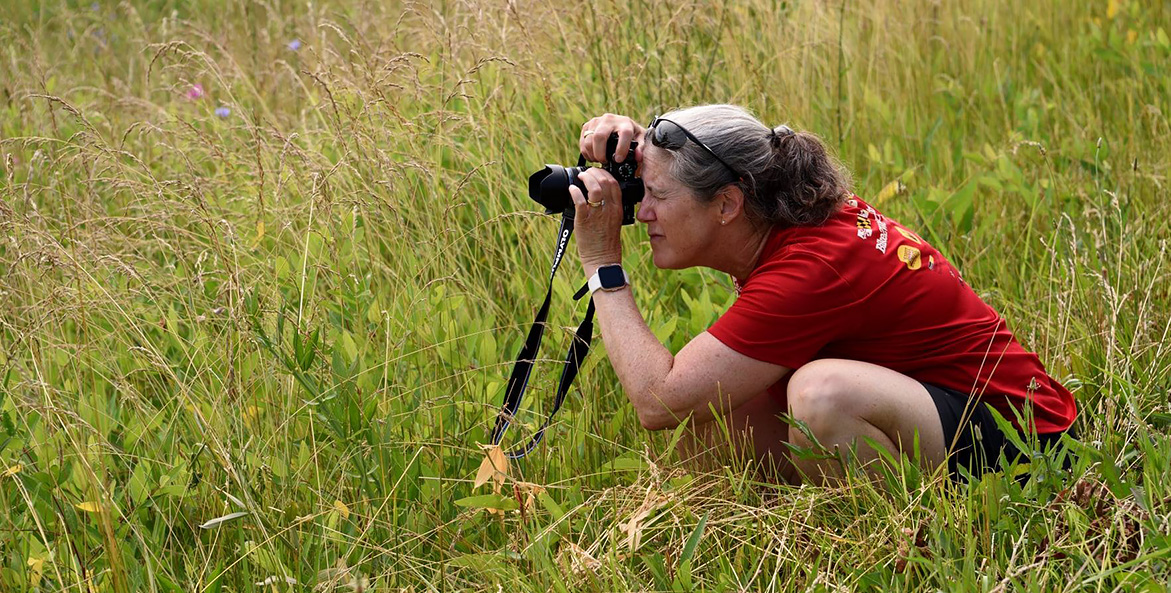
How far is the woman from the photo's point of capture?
2.24m

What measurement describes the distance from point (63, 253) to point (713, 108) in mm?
1342

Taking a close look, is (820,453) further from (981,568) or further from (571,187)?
(571,187)

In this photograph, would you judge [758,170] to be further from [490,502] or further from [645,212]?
[490,502]

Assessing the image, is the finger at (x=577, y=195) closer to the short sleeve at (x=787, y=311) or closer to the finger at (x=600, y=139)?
the finger at (x=600, y=139)

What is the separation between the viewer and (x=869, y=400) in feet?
7.32

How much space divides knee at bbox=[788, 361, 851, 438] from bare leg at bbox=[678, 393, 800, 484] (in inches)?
6.1

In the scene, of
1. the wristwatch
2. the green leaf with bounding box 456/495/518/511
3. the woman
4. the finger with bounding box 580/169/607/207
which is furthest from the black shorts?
the green leaf with bounding box 456/495/518/511

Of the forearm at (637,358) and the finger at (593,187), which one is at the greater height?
the finger at (593,187)

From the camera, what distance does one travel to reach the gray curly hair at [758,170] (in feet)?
7.69

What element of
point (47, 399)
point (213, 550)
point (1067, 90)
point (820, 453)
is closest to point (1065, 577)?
point (820, 453)

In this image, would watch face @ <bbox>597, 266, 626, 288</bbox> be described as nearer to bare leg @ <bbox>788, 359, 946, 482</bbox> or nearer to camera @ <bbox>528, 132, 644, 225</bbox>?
camera @ <bbox>528, 132, 644, 225</bbox>

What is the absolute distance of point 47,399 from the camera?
2.02 m

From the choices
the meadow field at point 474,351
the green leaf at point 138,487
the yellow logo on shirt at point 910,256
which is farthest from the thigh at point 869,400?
the green leaf at point 138,487

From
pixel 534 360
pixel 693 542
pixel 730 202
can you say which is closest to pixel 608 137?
pixel 730 202
